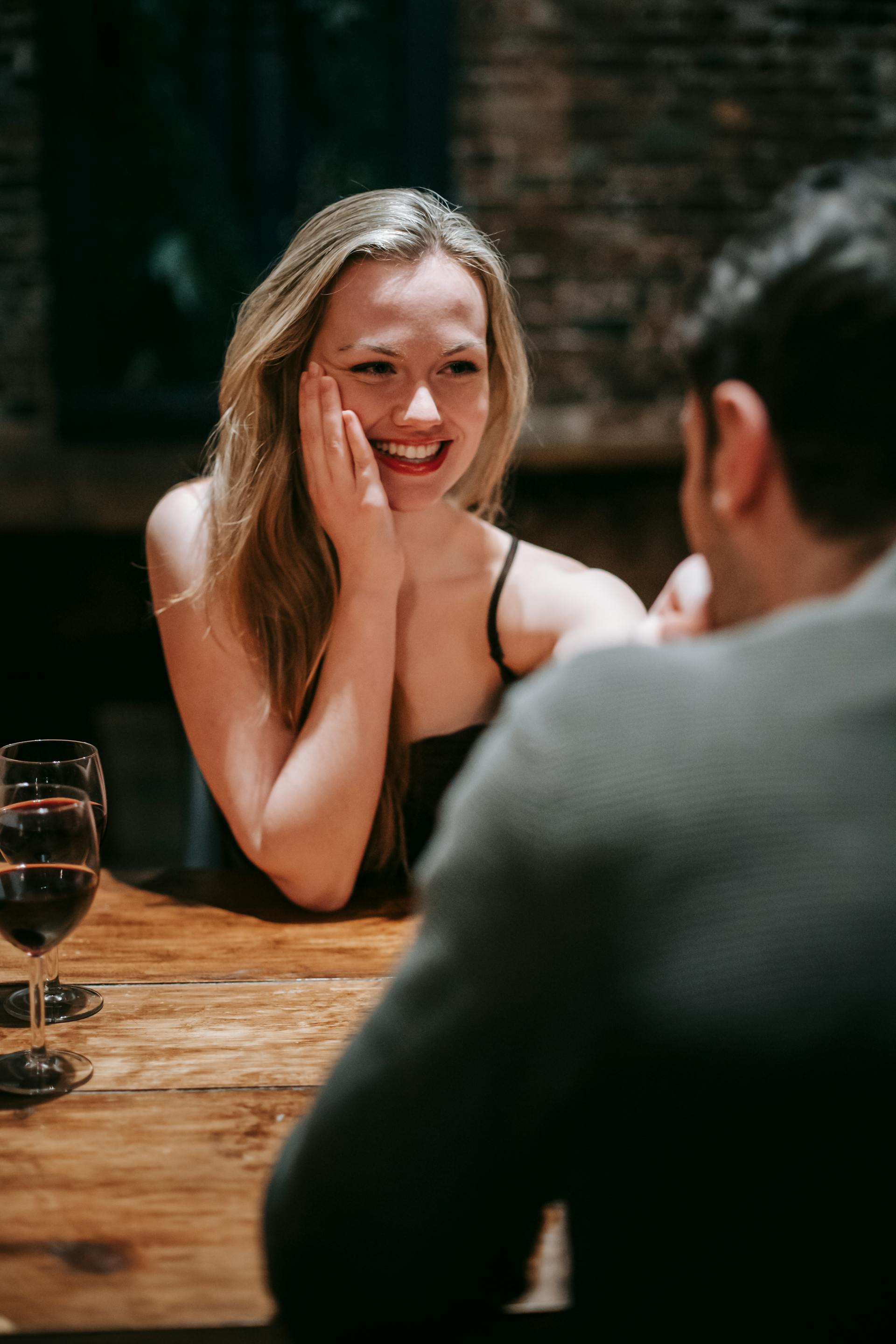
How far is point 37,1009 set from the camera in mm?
985

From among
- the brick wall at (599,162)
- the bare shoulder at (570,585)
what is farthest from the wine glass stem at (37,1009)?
A: the brick wall at (599,162)

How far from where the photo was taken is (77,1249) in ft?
2.46

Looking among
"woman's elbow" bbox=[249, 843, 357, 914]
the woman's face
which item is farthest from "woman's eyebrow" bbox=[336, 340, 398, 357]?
"woman's elbow" bbox=[249, 843, 357, 914]

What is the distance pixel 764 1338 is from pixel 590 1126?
121 mm

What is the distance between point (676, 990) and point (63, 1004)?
2.53 ft

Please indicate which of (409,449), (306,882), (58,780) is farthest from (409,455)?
(58,780)

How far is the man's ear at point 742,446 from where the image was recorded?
61 centimetres

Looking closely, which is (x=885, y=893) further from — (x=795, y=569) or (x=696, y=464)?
(x=696, y=464)

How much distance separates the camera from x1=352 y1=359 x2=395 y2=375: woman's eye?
1.53m

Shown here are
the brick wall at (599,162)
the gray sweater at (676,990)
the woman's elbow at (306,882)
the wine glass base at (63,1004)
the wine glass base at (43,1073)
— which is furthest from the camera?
the brick wall at (599,162)

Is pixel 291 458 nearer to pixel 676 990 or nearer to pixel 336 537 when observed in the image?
pixel 336 537

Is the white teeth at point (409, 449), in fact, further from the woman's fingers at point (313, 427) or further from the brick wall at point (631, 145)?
the brick wall at point (631, 145)

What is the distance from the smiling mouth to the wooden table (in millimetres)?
579

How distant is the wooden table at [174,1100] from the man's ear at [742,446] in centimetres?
54
